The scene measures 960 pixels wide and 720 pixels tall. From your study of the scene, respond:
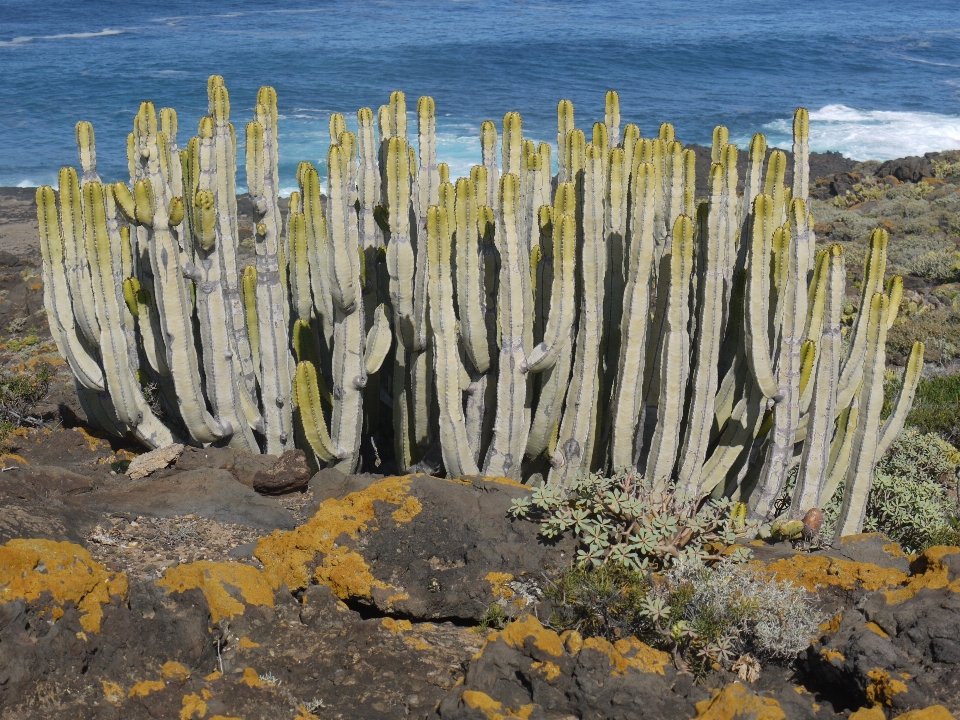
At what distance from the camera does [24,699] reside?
148 inches

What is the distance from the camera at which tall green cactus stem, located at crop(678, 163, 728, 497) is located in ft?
18.7

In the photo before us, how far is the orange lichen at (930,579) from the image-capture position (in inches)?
179

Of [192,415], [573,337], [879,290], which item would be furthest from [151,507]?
Answer: [879,290]

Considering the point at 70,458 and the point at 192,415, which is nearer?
the point at 192,415

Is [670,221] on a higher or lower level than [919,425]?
higher

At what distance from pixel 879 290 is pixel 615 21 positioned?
60228mm

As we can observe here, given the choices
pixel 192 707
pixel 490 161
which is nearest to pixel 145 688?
pixel 192 707

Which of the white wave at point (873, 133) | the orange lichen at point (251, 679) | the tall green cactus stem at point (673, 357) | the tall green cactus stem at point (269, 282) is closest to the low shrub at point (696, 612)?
the tall green cactus stem at point (673, 357)

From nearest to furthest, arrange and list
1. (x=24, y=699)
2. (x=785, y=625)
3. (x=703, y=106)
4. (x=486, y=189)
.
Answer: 1. (x=24, y=699)
2. (x=785, y=625)
3. (x=486, y=189)
4. (x=703, y=106)

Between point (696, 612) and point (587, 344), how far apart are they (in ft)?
6.59

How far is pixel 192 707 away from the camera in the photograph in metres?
3.86

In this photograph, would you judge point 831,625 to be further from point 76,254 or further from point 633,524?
point 76,254

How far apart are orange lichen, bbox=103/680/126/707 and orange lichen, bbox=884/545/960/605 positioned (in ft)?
12.3

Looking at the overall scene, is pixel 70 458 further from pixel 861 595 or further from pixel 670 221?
pixel 861 595
